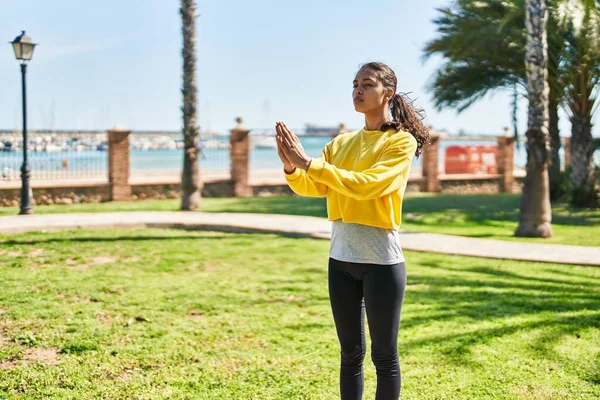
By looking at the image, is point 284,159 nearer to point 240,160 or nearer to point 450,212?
point 450,212

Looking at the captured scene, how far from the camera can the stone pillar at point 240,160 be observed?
70.3ft

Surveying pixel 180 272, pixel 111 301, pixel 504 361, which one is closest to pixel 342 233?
pixel 504 361

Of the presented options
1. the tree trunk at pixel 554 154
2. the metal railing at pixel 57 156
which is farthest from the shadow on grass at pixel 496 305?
the metal railing at pixel 57 156

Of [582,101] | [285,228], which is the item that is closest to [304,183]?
[285,228]

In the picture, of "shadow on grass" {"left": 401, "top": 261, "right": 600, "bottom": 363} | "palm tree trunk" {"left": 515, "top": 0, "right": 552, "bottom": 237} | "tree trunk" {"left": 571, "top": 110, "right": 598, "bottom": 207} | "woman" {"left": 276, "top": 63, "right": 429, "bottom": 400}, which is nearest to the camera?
"woman" {"left": 276, "top": 63, "right": 429, "bottom": 400}

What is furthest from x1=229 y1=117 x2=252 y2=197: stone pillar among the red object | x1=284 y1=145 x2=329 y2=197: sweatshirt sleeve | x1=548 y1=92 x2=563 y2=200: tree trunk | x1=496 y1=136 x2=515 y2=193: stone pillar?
x1=284 y1=145 x2=329 y2=197: sweatshirt sleeve

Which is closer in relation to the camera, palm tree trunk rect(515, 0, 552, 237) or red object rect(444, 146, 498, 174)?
palm tree trunk rect(515, 0, 552, 237)

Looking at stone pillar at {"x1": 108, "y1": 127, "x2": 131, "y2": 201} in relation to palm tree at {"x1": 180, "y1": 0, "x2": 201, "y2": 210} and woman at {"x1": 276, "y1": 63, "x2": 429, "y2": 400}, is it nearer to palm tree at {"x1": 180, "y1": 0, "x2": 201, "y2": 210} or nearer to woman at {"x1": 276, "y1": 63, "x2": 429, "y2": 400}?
palm tree at {"x1": 180, "y1": 0, "x2": 201, "y2": 210}

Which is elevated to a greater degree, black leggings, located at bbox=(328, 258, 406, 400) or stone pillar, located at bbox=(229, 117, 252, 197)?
stone pillar, located at bbox=(229, 117, 252, 197)

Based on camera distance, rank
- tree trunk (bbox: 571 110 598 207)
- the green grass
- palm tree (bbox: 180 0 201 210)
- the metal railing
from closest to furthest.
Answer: the green grass
palm tree (bbox: 180 0 201 210)
tree trunk (bbox: 571 110 598 207)
the metal railing

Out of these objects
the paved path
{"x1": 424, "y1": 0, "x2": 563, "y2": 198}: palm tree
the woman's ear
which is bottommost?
the paved path

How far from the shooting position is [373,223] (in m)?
3.37

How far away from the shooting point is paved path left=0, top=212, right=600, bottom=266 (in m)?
10.0

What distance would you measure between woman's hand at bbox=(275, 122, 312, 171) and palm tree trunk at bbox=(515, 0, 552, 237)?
33.1ft
